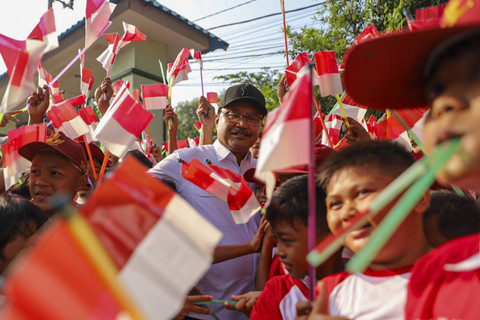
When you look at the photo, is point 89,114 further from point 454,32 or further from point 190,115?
point 190,115

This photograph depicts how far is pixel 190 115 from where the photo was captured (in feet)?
109

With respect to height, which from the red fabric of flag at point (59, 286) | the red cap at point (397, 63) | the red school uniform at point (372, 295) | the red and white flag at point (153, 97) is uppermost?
the red and white flag at point (153, 97)

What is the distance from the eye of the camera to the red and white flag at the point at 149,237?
729 millimetres

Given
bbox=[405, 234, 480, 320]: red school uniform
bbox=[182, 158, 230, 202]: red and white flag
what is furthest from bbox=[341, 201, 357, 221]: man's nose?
bbox=[182, 158, 230, 202]: red and white flag

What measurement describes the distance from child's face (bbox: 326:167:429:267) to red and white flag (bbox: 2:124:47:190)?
1958 millimetres

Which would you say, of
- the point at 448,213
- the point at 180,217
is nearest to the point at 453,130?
the point at 180,217

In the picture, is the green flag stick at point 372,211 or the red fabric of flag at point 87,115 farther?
the red fabric of flag at point 87,115

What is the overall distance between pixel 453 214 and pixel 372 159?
24.2 inches

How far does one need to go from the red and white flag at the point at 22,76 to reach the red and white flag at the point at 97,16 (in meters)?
0.75

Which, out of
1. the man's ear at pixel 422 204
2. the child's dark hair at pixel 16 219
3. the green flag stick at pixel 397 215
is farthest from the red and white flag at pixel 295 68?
the green flag stick at pixel 397 215

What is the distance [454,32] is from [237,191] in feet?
3.49

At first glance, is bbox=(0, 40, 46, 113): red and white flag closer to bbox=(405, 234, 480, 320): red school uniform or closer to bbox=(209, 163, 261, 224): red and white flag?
bbox=(209, 163, 261, 224): red and white flag

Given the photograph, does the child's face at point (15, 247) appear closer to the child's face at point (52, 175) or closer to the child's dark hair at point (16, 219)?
the child's dark hair at point (16, 219)

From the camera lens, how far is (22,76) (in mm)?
1969
